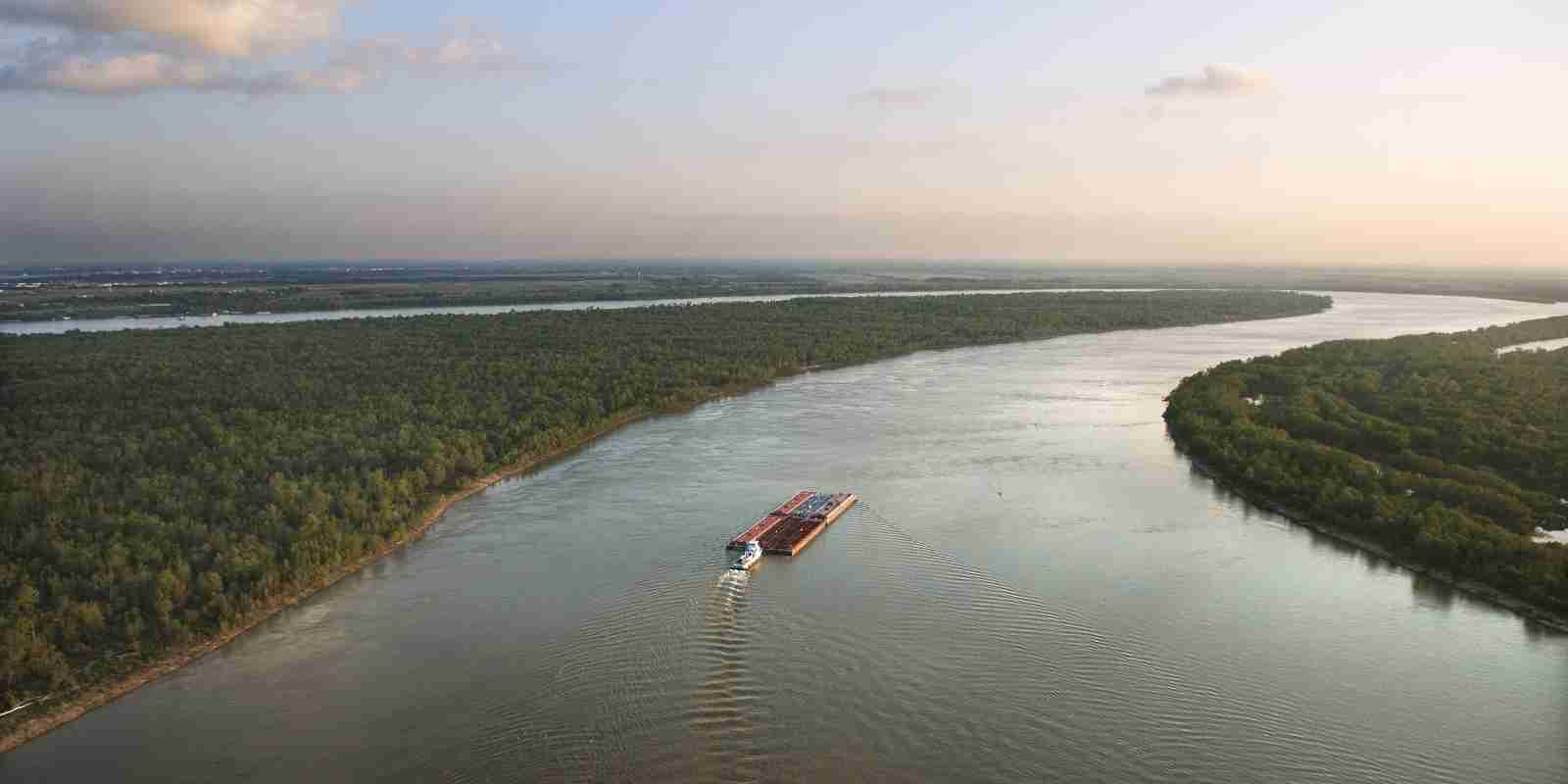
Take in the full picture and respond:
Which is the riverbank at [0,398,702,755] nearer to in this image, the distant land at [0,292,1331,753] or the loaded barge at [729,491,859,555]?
the distant land at [0,292,1331,753]

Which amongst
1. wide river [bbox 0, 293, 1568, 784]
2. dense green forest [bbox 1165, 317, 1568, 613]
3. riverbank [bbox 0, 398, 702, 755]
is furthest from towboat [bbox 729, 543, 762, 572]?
dense green forest [bbox 1165, 317, 1568, 613]

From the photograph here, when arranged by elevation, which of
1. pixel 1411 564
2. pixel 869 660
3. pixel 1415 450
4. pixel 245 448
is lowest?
pixel 869 660

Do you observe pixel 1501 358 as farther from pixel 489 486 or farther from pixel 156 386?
pixel 156 386

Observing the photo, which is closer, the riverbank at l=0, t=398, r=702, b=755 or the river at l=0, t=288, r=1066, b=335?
the riverbank at l=0, t=398, r=702, b=755

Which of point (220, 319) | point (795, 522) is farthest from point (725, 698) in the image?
point (220, 319)

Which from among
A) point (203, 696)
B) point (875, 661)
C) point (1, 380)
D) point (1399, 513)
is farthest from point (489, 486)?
point (1, 380)

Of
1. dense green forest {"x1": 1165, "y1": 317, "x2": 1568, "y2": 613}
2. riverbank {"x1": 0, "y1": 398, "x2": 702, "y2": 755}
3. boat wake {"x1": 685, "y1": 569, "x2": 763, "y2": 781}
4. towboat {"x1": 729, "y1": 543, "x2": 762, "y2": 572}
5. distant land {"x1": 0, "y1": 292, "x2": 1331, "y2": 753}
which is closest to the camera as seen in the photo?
boat wake {"x1": 685, "y1": 569, "x2": 763, "y2": 781}

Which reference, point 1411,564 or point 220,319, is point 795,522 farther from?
point 220,319
